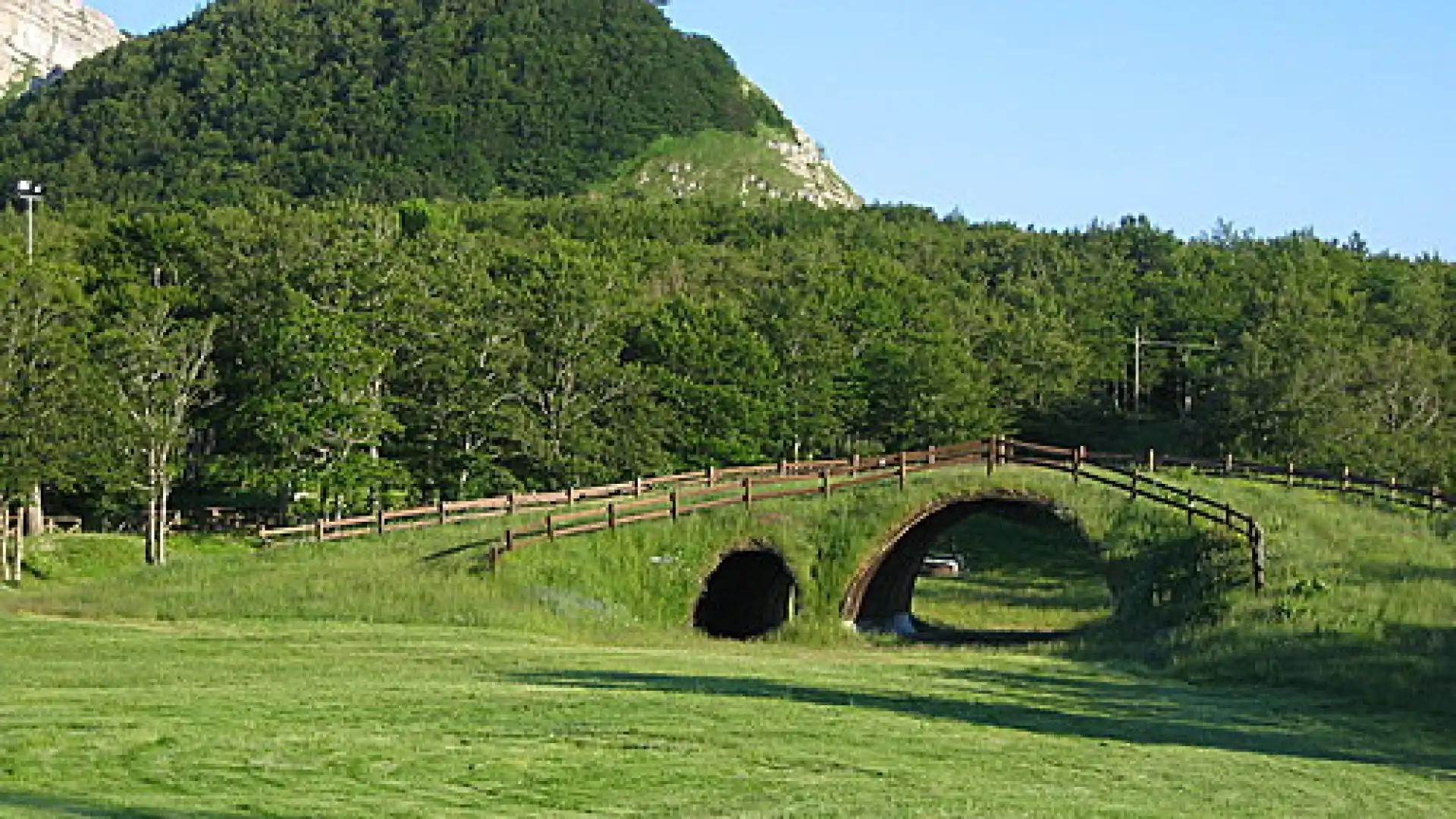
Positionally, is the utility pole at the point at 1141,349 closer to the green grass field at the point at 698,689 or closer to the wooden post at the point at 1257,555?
the green grass field at the point at 698,689

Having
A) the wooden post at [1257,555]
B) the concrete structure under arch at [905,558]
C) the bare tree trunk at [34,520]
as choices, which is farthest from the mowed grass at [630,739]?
the bare tree trunk at [34,520]

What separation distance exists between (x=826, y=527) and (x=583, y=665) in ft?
63.2

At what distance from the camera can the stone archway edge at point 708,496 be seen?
4666cm

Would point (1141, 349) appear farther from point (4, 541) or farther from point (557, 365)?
point (4, 541)

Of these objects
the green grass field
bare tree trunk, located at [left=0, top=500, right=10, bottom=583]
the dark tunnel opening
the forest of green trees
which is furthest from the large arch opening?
bare tree trunk, located at [left=0, top=500, right=10, bottom=583]

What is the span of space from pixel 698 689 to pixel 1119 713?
23.8ft

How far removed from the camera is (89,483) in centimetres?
7025

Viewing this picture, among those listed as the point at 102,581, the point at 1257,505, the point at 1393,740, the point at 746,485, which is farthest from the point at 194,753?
the point at 1257,505

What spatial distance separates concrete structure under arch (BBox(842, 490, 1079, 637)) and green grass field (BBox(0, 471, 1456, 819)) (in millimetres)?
603

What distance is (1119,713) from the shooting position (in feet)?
93.6

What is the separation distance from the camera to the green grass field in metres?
18.4

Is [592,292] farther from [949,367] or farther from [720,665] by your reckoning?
[720,665]

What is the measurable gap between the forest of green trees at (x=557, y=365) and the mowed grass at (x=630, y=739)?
33.2 meters

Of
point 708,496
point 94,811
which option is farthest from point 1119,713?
point 708,496
